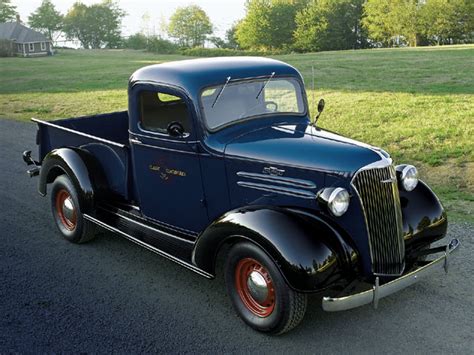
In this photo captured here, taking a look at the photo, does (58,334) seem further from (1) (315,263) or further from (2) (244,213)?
(1) (315,263)

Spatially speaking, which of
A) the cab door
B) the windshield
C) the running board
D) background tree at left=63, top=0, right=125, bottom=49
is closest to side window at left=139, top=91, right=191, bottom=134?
the cab door

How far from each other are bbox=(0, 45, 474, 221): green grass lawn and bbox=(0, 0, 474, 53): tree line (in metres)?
28.5

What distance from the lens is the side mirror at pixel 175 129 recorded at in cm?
464

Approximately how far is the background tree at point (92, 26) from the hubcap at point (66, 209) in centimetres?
8199

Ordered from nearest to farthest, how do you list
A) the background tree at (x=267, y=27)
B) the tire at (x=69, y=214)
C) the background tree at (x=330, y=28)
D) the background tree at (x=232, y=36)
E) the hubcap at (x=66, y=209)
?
the tire at (x=69, y=214), the hubcap at (x=66, y=209), the background tree at (x=330, y=28), the background tree at (x=267, y=27), the background tree at (x=232, y=36)

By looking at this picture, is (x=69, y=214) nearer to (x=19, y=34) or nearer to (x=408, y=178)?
(x=408, y=178)

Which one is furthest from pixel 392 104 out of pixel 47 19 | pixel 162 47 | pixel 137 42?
pixel 47 19

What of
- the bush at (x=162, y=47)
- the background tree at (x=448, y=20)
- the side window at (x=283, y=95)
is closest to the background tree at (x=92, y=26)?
the bush at (x=162, y=47)

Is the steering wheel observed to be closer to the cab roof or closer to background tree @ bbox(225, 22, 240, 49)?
the cab roof

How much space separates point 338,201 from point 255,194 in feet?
2.59

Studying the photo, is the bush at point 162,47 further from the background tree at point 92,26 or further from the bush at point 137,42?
the background tree at point 92,26

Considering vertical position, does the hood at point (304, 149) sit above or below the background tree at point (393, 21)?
below

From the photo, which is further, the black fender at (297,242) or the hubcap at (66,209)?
the hubcap at (66,209)

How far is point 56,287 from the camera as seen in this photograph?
4.91 metres
